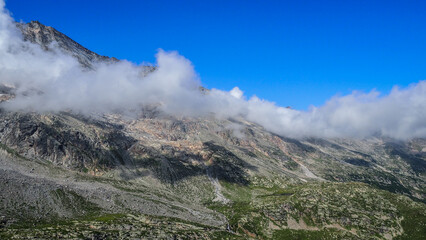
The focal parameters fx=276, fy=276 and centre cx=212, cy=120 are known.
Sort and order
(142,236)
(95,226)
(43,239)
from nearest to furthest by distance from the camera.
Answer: (43,239)
(142,236)
(95,226)

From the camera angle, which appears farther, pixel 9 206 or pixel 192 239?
pixel 9 206

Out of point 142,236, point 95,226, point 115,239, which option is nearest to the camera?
point 115,239

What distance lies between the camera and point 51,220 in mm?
197875

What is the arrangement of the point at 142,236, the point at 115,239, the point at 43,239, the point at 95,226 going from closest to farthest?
the point at 43,239, the point at 115,239, the point at 142,236, the point at 95,226

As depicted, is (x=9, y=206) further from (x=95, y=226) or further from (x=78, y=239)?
(x=78, y=239)

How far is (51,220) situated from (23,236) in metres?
55.3

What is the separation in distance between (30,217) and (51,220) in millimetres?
13331

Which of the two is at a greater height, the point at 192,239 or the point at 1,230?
the point at 192,239

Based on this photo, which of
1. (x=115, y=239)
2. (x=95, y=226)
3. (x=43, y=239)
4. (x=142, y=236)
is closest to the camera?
(x=43, y=239)

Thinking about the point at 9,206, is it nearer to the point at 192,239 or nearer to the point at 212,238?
the point at 192,239

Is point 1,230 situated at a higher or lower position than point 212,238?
lower

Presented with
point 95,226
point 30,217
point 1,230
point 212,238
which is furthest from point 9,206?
point 212,238

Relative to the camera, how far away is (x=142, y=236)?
174 meters

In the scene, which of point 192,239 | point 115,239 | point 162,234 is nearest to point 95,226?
point 115,239
